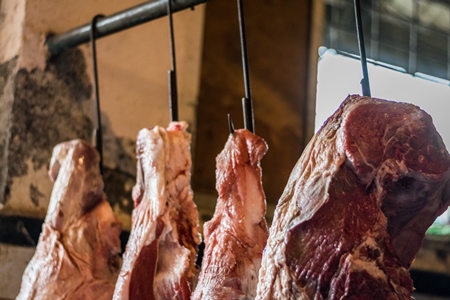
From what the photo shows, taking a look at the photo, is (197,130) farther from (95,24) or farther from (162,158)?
(162,158)

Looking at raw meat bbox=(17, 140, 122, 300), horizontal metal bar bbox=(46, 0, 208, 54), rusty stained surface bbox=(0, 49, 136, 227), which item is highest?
horizontal metal bar bbox=(46, 0, 208, 54)

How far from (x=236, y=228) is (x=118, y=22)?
84 centimetres

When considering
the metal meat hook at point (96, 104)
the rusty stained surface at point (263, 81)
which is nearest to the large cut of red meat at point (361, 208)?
the metal meat hook at point (96, 104)

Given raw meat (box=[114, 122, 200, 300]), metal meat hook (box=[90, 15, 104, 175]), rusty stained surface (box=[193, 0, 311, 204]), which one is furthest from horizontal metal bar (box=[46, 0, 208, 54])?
rusty stained surface (box=[193, 0, 311, 204])

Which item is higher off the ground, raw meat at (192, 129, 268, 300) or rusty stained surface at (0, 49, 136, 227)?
rusty stained surface at (0, 49, 136, 227)

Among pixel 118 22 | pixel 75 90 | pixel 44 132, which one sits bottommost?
pixel 44 132

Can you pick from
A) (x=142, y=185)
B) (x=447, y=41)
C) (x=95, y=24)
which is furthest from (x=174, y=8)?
(x=447, y=41)

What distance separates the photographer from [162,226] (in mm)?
1492

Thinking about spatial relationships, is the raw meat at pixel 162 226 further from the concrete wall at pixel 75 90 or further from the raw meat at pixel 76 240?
the concrete wall at pixel 75 90

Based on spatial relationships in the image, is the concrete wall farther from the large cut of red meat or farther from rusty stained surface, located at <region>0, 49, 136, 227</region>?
the large cut of red meat

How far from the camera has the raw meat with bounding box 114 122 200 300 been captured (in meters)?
1.45

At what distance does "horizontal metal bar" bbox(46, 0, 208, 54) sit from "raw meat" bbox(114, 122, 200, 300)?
0.36 metres

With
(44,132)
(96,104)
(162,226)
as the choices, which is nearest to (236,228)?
(162,226)

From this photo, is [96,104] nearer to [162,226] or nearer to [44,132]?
[44,132]
